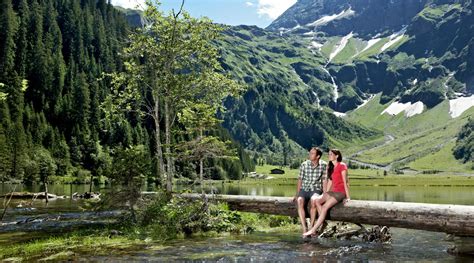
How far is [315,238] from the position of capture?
72.5 feet

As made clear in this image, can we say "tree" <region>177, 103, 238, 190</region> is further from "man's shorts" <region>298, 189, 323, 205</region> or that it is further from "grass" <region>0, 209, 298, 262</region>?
"man's shorts" <region>298, 189, 323, 205</region>

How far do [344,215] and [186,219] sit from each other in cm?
802

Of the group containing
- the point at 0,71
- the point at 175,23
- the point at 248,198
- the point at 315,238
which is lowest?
the point at 315,238

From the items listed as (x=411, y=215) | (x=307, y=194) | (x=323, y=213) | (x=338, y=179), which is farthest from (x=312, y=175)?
(x=411, y=215)

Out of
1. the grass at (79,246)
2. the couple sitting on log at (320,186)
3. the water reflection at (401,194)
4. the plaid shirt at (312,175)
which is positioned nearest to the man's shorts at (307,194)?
the couple sitting on log at (320,186)

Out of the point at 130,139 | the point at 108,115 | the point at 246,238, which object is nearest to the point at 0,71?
the point at 130,139

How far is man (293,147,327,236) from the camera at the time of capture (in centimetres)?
1972

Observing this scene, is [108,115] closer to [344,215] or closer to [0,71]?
[344,215]

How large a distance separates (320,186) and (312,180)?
43cm

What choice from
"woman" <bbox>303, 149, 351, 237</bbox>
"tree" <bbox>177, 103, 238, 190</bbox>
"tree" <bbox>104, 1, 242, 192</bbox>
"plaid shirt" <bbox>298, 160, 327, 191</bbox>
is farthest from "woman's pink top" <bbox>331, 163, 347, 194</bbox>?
"tree" <bbox>104, 1, 242, 192</bbox>

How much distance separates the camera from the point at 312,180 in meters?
20.0

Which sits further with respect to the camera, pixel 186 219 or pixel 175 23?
pixel 175 23

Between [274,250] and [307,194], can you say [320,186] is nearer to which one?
[307,194]

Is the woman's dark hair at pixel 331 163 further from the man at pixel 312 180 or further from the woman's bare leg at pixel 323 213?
the woman's bare leg at pixel 323 213
